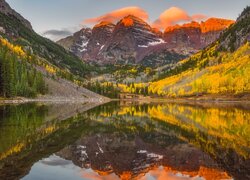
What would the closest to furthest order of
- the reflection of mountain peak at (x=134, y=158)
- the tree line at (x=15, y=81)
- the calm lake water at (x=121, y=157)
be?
1. the calm lake water at (x=121, y=157)
2. the reflection of mountain peak at (x=134, y=158)
3. the tree line at (x=15, y=81)

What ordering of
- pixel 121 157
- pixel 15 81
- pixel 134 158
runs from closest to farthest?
pixel 134 158 < pixel 121 157 < pixel 15 81

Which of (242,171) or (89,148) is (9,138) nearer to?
(89,148)

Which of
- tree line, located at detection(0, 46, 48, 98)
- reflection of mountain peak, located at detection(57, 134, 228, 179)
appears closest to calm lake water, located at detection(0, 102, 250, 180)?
reflection of mountain peak, located at detection(57, 134, 228, 179)

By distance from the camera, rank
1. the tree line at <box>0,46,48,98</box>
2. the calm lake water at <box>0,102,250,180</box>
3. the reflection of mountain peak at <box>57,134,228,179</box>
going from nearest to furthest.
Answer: the calm lake water at <box>0,102,250,180</box> < the reflection of mountain peak at <box>57,134,228,179</box> < the tree line at <box>0,46,48,98</box>

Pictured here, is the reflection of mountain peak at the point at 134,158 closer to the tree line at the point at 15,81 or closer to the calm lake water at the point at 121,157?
the calm lake water at the point at 121,157

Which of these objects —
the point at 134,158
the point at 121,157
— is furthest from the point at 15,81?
the point at 134,158

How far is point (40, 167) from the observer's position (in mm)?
23594

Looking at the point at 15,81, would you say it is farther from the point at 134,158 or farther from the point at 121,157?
the point at 134,158

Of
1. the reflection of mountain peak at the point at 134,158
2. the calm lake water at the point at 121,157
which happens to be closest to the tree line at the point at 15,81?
the calm lake water at the point at 121,157

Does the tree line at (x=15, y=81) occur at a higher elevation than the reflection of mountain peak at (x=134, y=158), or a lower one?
higher

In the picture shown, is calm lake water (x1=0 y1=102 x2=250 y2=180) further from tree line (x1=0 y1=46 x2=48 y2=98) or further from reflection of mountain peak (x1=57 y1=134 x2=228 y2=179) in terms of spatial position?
tree line (x1=0 y1=46 x2=48 y2=98)

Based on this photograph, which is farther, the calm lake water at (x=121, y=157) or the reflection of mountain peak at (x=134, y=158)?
the reflection of mountain peak at (x=134, y=158)

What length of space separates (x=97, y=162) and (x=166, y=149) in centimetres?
946

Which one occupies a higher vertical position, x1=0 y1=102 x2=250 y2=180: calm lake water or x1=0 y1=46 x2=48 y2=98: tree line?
x1=0 y1=46 x2=48 y2=98: tree line
